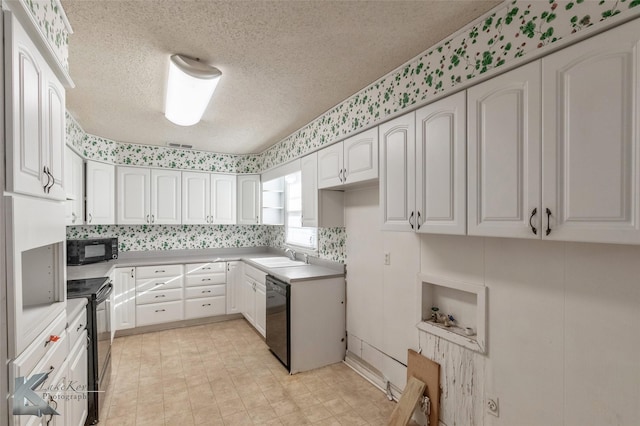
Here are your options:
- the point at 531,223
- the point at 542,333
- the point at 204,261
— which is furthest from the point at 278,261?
the point at 531,223

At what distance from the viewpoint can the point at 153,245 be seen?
457 cm

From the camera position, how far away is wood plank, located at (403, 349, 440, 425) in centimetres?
204

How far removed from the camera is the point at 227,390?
8.67 feet

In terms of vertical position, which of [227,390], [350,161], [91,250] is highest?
[350,161]

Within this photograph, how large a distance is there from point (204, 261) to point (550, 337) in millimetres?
3968

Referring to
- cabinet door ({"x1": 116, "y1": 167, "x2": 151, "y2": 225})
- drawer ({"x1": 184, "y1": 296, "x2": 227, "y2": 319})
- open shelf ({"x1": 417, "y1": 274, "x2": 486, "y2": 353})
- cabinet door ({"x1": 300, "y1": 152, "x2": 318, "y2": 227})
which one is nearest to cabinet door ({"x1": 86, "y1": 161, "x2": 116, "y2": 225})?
cabinet door ({"x1": 116, "y1": 167, "x2": 151, "y2": 225})

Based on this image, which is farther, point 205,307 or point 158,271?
point 205,307

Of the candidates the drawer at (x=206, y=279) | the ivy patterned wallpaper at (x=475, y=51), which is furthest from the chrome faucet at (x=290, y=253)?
the ivy patterned wallpaper at (x=475, y=51)

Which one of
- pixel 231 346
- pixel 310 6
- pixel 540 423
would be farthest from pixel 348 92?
pixel 231 346

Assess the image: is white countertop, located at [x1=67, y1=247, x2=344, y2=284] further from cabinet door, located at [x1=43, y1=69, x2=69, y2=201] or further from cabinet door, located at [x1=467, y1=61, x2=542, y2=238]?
cabinet door, located at [x1=43, y1=69, x2=69, y2=201]

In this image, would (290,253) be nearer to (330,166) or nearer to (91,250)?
(330,166)

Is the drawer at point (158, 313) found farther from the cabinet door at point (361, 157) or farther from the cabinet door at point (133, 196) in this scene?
the cabinet door at point (361, 157)

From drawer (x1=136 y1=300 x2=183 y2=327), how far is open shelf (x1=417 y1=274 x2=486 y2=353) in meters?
3.35

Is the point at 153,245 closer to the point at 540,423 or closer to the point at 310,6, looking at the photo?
the point at 310,6
